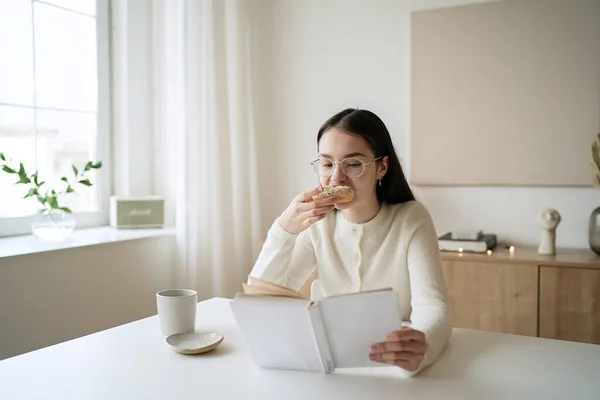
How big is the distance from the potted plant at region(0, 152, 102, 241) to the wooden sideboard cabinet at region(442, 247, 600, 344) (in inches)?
67.1

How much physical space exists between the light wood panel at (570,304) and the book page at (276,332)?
163 cm

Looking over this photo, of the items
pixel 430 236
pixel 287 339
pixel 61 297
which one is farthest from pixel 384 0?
pixel 287 339

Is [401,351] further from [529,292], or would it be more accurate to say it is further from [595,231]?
[595,231]

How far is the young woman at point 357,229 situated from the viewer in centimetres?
148

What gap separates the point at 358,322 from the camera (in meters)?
1.04

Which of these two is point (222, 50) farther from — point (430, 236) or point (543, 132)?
point (430, 236)

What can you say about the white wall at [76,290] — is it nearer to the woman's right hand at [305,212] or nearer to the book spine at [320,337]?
the woman's right hand at [305,212]

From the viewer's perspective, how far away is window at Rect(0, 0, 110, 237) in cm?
248

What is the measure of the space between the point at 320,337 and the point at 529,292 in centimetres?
164

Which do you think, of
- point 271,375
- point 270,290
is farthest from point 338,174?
point 271,375

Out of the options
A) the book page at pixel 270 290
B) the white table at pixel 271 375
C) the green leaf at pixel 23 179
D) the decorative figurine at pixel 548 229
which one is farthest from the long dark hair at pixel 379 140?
the green leaf at pixel 23 179

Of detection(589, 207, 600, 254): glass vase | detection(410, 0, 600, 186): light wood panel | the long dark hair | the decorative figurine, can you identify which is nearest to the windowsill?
the long dark hair

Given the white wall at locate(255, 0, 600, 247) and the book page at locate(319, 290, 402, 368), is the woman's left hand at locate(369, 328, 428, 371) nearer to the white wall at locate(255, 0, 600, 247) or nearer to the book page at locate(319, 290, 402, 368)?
the book page at locate(319, 290, 402, 368)

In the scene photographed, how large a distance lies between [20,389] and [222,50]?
7.53 feet
